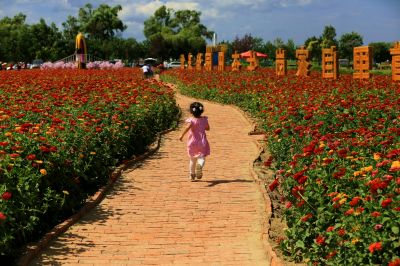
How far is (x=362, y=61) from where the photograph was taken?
15.2 metres

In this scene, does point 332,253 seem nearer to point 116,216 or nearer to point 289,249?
point 289,249

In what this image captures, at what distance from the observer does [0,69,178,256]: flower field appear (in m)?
4.92

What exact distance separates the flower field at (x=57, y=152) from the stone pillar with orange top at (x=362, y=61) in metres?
6.52

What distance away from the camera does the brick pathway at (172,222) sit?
4855 millimetres

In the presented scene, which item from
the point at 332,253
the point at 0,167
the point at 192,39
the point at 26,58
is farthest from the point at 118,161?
the point at 192,39

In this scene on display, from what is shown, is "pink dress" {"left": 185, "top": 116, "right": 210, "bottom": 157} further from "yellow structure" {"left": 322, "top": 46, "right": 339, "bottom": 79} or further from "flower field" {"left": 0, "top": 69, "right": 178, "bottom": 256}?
"yellow structure" {"left": 322, "top": 46, "right": 339, "bottom": 79}

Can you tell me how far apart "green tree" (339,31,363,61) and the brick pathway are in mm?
60212

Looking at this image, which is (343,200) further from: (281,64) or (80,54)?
(80,54)

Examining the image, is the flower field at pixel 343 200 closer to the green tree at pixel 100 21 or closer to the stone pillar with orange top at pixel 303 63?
the stone pillar with orange top at pixel 303 63

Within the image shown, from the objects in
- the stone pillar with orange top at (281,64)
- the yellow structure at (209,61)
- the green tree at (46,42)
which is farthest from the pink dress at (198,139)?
the green tree at (46,42)

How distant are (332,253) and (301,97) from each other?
24.9 feet

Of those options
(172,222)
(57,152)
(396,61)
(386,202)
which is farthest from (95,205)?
(396,61)

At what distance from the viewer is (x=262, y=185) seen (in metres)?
7.21

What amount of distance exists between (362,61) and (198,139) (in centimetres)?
897
